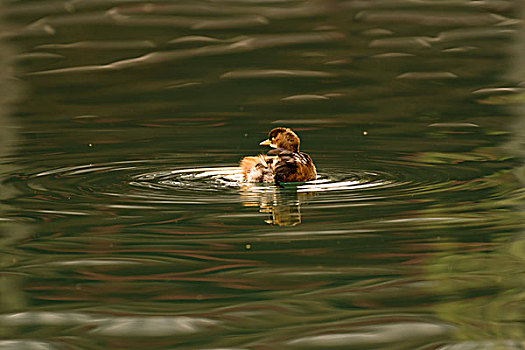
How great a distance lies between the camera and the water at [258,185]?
4.55 m

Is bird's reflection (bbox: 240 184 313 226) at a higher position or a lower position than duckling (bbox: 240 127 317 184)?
lower

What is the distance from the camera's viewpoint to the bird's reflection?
6418mm

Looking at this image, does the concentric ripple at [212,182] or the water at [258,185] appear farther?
the concentric ripple at [212,182]

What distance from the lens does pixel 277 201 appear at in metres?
7.04

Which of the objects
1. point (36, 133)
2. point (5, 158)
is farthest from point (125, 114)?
point (5, 158)

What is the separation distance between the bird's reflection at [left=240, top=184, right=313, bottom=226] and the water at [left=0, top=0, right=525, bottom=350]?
2 centimetres

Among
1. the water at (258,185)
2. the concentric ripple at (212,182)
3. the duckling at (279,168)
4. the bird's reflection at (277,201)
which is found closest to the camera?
the water at (258,185)

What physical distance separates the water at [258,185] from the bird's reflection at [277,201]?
2cm

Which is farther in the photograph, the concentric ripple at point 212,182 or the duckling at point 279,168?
the duckling at point 279,168

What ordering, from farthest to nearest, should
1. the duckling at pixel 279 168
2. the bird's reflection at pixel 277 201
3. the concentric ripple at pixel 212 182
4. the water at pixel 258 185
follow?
1. the duckling at pixel 279 168
2. the concentric ripple at pixel 212 182
3. the bird's reflection at pixel 277 201
4. the water at pixel 258 185

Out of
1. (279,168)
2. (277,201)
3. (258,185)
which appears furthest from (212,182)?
(277,201)

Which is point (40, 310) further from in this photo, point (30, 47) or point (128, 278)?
point (30, 47)

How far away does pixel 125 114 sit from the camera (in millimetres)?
11695

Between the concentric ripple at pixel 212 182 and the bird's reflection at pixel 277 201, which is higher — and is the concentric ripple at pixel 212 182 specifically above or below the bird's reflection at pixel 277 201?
above
